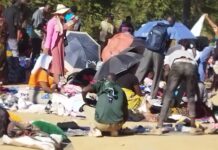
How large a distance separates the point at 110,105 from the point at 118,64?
3.09 metres

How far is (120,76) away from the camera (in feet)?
40.5

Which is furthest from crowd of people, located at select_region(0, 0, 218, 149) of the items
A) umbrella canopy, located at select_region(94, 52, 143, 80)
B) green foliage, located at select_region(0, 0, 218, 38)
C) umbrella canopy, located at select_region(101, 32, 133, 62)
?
green foliage, located at select_region(0, 0, 218, 38)

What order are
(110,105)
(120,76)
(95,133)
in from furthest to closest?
(120,76), (110,105), (95,133)

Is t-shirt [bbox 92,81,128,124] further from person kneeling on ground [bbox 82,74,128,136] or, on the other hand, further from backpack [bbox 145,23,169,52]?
backpack [bbox 145,23,169,52]

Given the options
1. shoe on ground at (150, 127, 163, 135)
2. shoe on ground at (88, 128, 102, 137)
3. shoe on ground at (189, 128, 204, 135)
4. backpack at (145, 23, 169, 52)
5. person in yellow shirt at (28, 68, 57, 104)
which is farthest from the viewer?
backpack at (145, 23, 169, 52)

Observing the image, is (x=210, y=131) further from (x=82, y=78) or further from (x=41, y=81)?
(x=82, y=78)

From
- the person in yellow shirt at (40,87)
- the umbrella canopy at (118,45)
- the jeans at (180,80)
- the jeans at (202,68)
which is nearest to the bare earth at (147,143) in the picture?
the jeans at (180,80)

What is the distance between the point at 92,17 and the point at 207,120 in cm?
1452

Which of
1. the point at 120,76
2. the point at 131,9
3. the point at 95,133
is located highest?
the point at 131,9

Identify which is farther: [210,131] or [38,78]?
[38,78]

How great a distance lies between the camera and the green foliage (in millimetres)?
25469

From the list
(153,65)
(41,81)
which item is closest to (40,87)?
(41,81)

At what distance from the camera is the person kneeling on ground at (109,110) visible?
32.5 ft

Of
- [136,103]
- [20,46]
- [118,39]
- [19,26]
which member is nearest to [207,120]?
[136,103]
